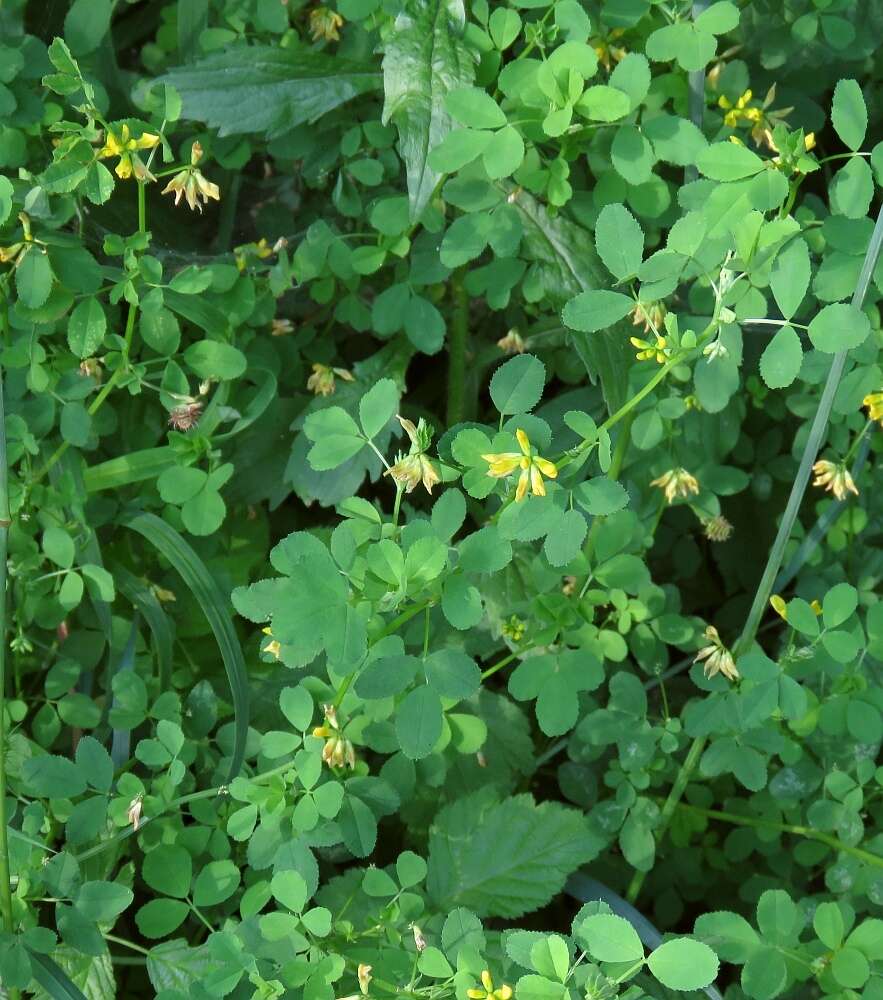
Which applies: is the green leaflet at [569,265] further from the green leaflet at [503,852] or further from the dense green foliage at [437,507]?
the green leaflet at [503,852]

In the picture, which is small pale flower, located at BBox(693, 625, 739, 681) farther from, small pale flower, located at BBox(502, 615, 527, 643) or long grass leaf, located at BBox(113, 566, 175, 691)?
long grass leaf, located at BBox(113, 566, 175, 691)

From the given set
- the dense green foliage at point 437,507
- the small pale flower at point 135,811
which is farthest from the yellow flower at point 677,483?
the small pale flower at point 135,811

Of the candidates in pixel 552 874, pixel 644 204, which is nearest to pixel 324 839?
pixel 552 874

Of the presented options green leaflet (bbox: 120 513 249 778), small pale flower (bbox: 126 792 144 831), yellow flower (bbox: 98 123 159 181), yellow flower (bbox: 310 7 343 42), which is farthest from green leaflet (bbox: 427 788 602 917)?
yellow flower (bbox: 310 7 343 42)

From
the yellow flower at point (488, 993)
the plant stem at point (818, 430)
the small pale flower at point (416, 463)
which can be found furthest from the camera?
the plant stem at point (818, 430)

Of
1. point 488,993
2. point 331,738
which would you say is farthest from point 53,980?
point 488,993

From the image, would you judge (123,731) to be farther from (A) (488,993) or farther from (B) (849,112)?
(B) (849,112)

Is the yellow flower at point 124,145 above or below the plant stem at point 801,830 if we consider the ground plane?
above

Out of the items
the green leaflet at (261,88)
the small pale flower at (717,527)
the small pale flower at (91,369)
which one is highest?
the green leaflet at (261,88)
